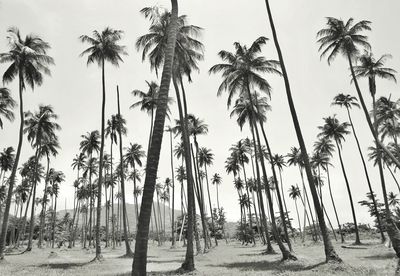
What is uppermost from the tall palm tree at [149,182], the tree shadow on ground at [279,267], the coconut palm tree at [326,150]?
the coconut palm tree at [326,150]

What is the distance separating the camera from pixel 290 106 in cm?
1895

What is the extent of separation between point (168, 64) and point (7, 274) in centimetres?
1710

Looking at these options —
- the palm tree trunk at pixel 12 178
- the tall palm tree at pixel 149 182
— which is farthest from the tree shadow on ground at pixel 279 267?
the palm tree trunk at pixel 12 178

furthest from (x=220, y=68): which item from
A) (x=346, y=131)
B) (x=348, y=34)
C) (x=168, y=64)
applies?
(x=346, y=131)

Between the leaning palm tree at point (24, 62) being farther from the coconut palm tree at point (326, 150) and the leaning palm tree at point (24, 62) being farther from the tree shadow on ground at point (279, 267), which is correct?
the coconut palm tree at point (326, 150)

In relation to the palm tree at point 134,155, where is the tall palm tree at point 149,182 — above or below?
below

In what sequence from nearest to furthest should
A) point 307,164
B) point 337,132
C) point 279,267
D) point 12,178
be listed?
point 307,164
point 279,267
point 12,178
point 337,132

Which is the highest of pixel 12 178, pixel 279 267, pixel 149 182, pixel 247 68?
pixel 247 68

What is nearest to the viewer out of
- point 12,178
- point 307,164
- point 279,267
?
point 307,164

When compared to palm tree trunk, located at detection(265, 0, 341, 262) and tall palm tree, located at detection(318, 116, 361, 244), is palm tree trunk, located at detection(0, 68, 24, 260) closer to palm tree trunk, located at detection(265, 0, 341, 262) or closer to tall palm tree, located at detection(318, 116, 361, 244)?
palm tree trunk, located at detection(265, 0, 341, 262)


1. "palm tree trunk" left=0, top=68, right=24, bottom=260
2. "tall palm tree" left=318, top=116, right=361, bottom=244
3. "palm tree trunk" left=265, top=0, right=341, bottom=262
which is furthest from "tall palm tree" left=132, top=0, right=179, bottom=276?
"tall palm tree" left=318, top=116, right=361, bottom=244

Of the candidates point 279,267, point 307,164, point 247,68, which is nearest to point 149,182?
point 307,164

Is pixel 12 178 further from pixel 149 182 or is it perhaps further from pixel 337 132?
pixel 337 132

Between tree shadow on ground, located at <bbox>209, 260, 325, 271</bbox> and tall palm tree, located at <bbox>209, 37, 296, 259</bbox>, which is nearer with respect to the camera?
tree shadow on ground, located at <bbox>209, 260, 325, 271</bbox>
